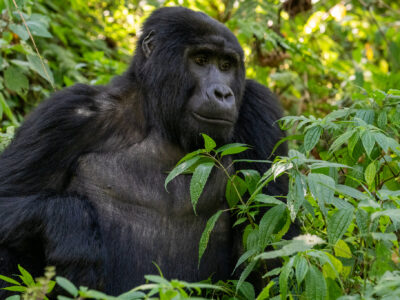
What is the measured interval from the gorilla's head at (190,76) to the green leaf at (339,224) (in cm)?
115

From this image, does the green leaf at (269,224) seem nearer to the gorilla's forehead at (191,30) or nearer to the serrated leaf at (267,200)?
the serrated leaf at (267,200)

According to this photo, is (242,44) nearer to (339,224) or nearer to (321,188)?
(321,188)

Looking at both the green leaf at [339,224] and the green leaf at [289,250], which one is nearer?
the green leaf at [289,250]

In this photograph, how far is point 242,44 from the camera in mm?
Result: 5941

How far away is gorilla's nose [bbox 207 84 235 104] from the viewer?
326 centimetres

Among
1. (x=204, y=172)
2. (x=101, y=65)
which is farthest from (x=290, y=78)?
(x=204, y=172)

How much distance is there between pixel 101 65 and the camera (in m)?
5.70

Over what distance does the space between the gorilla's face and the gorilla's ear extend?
0.31 m

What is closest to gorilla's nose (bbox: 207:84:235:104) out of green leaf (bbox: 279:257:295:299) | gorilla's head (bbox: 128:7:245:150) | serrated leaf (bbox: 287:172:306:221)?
gorilla's head (bbox: 128:7:245:150)


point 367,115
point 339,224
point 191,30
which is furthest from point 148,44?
point 339,224

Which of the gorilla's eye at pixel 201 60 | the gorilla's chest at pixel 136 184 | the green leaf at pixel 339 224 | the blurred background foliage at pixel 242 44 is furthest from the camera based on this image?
the blurred background foliage at pixel 242 44

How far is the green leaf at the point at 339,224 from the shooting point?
88.5 inches

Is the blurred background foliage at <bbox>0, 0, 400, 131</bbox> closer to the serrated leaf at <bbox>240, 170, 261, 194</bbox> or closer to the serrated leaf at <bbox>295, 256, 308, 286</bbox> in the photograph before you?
the serrated leaf at <bbox>240, 170, 261, 194</bbox>

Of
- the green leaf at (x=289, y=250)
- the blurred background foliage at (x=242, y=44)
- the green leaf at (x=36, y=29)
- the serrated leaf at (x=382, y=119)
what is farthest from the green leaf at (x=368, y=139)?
the green leaf at (x=36, y=29)
